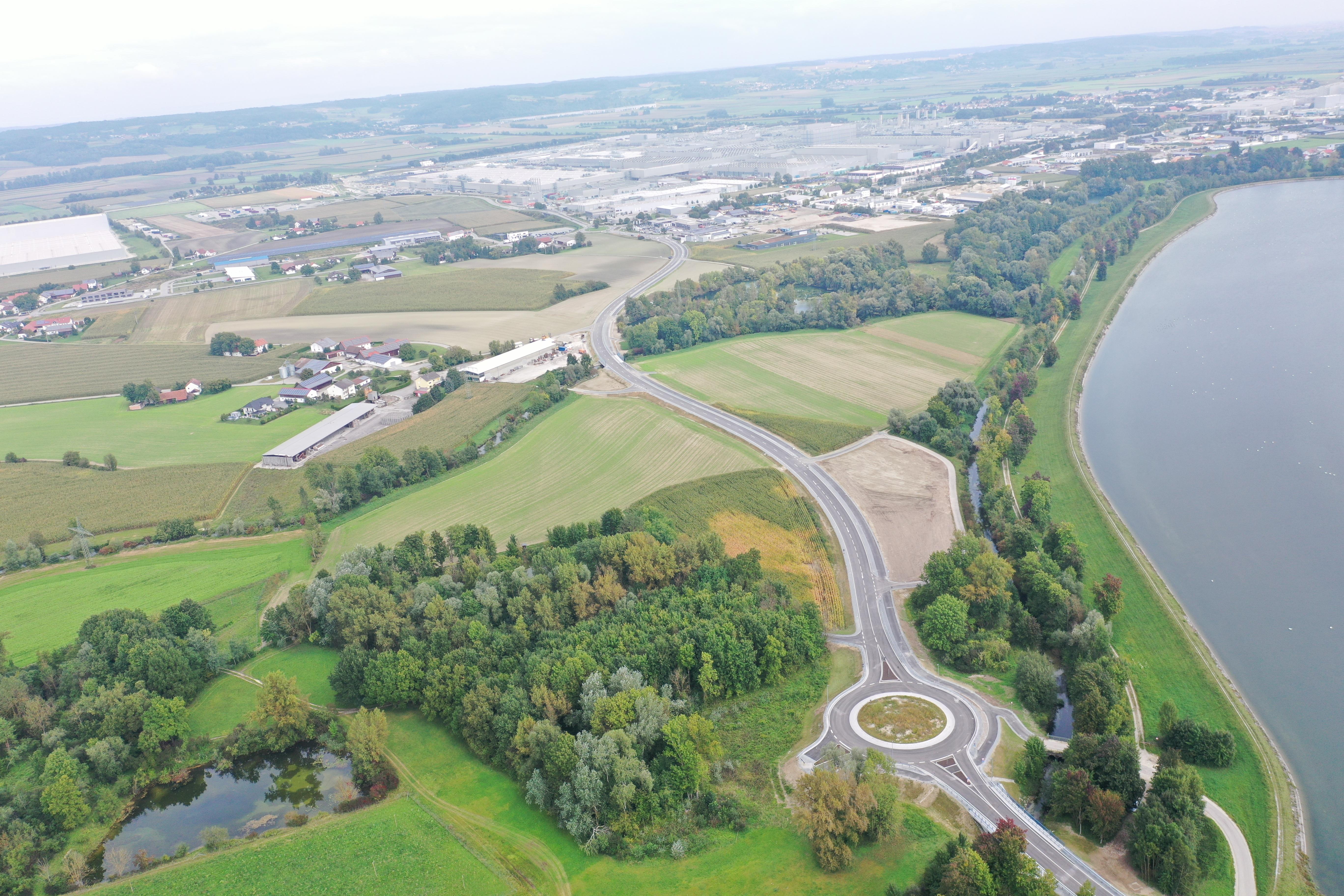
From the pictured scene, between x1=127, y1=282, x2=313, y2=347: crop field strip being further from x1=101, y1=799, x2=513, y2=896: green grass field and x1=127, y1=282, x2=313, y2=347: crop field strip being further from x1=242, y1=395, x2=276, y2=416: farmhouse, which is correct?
x1=101, y1=799, x2=513, y2=896: green grass field

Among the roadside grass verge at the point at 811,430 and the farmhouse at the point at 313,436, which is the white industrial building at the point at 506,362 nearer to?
the farmhouse at the point at 313,436

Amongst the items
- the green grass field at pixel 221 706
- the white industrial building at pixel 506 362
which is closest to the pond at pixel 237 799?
the green grass field at pixel 221 706

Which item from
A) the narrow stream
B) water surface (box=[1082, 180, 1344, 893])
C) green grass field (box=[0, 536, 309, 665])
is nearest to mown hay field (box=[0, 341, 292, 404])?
green grass field (box=[0, 536, 309, 665])

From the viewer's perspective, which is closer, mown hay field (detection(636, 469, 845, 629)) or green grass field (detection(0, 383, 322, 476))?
mown hay field (detection(636, 469, 845, 629))

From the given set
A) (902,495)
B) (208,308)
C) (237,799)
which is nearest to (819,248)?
(902,495)

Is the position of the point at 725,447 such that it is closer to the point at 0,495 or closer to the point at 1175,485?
the point at 1175,485

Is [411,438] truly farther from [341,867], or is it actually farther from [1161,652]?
[1161,652]
